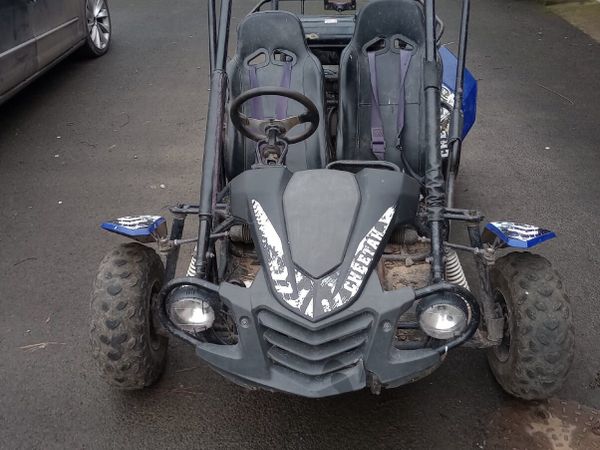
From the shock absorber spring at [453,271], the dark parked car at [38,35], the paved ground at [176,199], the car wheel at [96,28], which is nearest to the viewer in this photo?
the paved ground at [176,199]

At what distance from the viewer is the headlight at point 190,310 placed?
2383 millimetres

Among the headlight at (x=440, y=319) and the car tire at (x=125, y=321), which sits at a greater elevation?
the headlight at (x=440, y=319)

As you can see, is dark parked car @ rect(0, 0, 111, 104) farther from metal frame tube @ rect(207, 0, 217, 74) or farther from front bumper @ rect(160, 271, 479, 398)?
front bumper @ rect(160, 271, 479, 398)

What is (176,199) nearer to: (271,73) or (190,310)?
(271,73)

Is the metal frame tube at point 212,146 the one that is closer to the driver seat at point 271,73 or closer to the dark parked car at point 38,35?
the driver seat at point 271,73

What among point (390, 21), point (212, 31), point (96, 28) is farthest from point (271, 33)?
point (96, 28)

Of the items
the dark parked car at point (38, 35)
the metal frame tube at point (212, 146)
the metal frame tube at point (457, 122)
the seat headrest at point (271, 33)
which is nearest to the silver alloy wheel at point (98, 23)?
the dark parked car at point (38, 35)

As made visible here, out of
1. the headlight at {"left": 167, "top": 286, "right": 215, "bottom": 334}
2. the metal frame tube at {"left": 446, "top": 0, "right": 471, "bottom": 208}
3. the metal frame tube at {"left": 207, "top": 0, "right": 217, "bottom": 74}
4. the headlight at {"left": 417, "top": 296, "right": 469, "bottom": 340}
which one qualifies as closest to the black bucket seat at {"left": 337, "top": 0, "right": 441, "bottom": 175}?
the metal frame tube at {"left": 446, "top": 0, "right": 471, "bottom": 208}

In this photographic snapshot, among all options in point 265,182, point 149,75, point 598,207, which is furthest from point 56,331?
point 149,75

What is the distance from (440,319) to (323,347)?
1.48 feet

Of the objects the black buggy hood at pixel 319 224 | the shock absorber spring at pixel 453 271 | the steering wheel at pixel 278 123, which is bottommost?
the shock absorber spring at pixel 453 271

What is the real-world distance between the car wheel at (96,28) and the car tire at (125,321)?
5143 millimetres

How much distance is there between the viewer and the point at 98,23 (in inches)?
294

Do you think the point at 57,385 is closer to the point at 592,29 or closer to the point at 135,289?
the point at 135,289
